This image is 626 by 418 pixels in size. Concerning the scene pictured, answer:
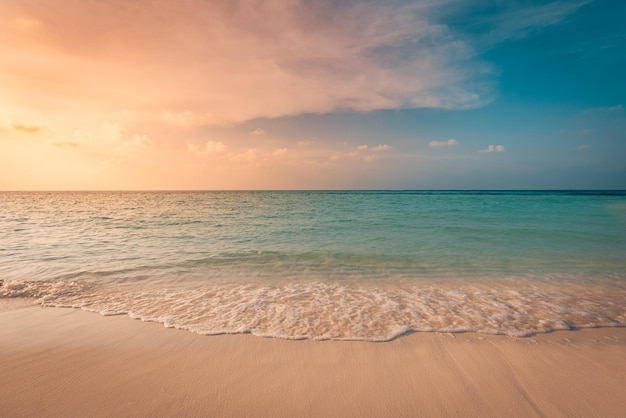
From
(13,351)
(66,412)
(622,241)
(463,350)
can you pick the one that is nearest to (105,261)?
(13,351)

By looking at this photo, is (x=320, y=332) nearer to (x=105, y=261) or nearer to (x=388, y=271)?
(x=388, y=271)

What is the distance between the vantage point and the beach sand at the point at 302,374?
2.90m

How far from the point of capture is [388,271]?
330 inches

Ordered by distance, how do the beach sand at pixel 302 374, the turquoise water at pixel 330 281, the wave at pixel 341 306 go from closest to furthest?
the beach sand at pixel 302 374
the wave at pixel 341 306
the turquoise water at pixel 330 281

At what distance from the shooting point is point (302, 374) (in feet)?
11.3

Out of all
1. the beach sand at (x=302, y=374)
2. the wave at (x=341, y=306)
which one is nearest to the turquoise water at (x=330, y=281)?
the wave at (x=341, y=306)

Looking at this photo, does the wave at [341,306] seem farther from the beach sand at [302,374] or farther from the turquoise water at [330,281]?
the beach sand at [302,374]

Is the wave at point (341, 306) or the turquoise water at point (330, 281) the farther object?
the turquoise water at point (330, 281)

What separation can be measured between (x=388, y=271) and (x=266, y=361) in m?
5.53

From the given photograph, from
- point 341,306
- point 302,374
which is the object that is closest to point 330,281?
point 341,306

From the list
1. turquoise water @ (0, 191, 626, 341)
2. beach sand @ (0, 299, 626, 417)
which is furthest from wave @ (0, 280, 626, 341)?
beach sand @ (0, 299, 626, 417)

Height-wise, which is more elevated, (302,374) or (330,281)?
(302,374)

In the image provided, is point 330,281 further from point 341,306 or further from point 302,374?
point 302,374

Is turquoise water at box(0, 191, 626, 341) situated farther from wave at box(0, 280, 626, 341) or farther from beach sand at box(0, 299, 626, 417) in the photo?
beach sand at box(0, 299, 626, 417)
